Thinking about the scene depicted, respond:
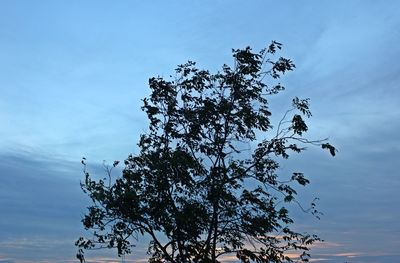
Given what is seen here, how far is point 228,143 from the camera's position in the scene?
2219 cm

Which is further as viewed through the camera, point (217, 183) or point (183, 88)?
point (183, 88)

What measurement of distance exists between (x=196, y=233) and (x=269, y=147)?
4.45m

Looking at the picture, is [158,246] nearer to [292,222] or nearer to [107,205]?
[107,205]

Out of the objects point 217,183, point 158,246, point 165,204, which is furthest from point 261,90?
point 158,246

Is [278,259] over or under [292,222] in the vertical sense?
under

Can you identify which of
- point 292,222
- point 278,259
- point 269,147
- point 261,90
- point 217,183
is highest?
point 261,90

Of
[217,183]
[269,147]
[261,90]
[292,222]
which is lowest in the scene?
[292,222]

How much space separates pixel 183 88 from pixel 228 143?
3.03 metres

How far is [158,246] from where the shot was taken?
22.4 m

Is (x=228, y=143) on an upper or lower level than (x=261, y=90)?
lower

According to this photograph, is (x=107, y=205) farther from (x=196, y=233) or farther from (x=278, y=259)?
(x=278, y=259)

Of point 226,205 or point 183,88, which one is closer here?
point 226,205

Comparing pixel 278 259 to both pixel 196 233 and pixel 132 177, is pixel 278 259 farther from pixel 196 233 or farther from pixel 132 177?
pixel 132 177

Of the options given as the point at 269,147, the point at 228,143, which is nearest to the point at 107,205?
the point at 228,143
